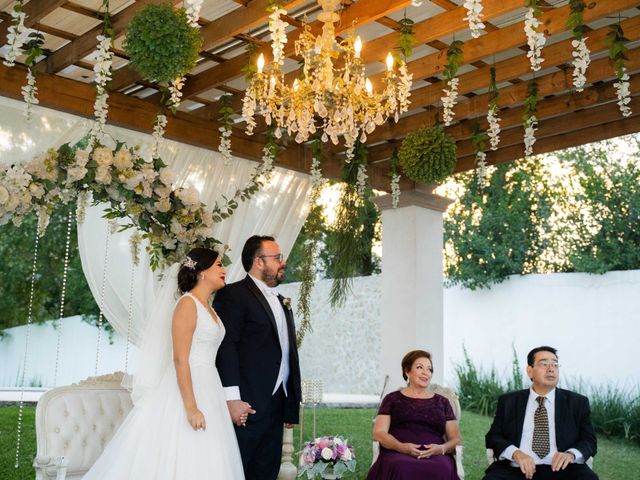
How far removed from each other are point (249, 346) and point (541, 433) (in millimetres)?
1686

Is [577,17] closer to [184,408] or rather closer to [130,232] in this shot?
Answer: [184,408]

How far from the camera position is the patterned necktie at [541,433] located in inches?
158

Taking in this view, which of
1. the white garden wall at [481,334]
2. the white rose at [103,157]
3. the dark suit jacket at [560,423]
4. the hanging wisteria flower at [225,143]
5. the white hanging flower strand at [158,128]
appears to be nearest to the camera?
the dark suit jacket at [560,423]

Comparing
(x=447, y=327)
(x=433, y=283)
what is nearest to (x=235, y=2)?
(x=433, y=283)

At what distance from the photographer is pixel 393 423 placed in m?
4.43

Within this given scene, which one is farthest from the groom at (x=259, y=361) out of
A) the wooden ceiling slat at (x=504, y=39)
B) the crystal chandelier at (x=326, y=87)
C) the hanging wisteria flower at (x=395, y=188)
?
the hanging wisteria flower at (x=395, y=188)

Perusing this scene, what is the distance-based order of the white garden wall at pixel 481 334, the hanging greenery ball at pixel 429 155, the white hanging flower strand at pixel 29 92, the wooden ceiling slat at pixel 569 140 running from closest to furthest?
the white hanging flower strand at pixel 29 92 → the hanging greenery ball at pixel 429 155 → the wooden ceiling slat at pixel 569 140 → the white garden wall at pixel 481 334

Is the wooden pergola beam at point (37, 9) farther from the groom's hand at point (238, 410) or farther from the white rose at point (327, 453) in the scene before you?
the white rose at point (327, 453)

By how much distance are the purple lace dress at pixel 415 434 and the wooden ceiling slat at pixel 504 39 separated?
6.91 feet

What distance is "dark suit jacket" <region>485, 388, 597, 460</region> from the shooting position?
13.1 ft

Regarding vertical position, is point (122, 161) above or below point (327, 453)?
above

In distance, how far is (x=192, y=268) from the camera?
12.0 feet

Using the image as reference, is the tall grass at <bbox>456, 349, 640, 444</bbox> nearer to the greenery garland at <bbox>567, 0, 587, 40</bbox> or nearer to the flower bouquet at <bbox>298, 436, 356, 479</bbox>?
the flower bouquet at <bbox>298, 436, 356, 479</bbox>

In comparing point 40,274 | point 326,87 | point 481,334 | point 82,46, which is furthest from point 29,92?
point 40,274
